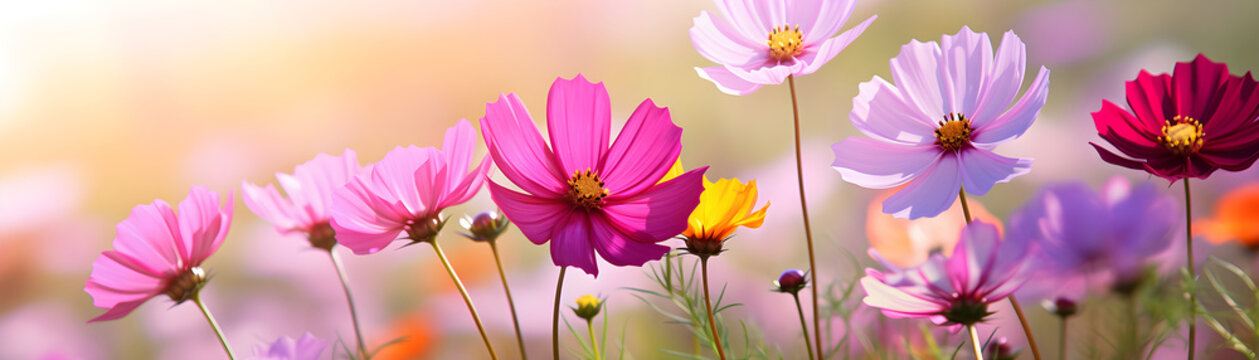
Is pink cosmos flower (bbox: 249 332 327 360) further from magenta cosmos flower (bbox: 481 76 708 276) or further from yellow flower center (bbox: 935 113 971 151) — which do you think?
yellow flower center (bbox: 935 113 971 151)

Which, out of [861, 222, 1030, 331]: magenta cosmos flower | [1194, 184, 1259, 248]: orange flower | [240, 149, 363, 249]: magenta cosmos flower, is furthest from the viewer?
[1194, 184, 1259, 248]: orange flower

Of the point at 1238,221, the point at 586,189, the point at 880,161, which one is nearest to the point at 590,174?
the point at 586,189

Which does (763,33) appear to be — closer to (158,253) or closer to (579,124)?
(579,124)

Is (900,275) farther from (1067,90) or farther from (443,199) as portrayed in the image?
(1067,90)

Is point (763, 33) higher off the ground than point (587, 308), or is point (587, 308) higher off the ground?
point (763, 33)

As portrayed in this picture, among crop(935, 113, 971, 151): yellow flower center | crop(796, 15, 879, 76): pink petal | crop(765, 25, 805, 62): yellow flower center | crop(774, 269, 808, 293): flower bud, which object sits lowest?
crop(774, 269, 808, 293): flower bud

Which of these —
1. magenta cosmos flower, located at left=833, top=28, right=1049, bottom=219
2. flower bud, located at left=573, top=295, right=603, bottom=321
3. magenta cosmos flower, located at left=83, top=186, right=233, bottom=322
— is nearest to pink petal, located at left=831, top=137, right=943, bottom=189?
magenta cosmos flower, located at left=833, top=28, right=1049, bottom=219

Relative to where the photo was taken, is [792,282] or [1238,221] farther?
[1238,221]
